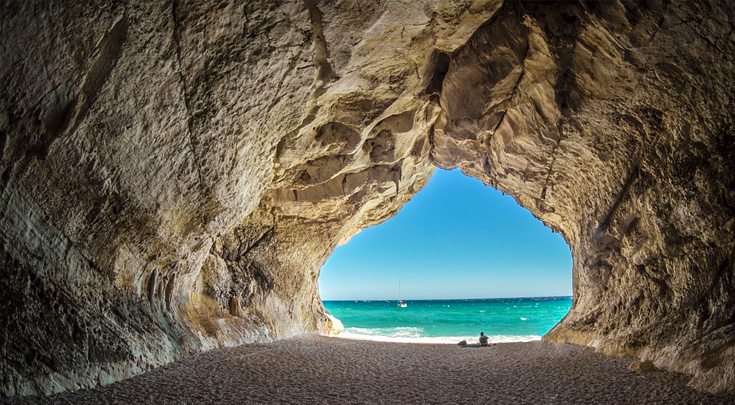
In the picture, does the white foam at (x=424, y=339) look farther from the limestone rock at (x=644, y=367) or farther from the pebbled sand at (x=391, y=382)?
the limestone rock at (x=644, y=367)

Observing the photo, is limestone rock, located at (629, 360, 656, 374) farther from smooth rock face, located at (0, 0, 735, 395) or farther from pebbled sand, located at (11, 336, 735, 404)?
smooth rock face, located at (0, 0, 735, 395)

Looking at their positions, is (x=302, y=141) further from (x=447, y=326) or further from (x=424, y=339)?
(x=447, y=326)

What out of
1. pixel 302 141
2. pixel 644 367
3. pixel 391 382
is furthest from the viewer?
pixel 302 141

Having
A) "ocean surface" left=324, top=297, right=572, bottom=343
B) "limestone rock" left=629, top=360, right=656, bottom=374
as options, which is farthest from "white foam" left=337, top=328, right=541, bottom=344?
"limestone rock" left=629, top=360, right=656, bottom=374

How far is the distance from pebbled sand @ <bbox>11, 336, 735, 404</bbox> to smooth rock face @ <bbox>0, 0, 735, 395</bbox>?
1.73ft

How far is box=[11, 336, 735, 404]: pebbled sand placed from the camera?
5.41 meters

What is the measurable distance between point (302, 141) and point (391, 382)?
6452mm

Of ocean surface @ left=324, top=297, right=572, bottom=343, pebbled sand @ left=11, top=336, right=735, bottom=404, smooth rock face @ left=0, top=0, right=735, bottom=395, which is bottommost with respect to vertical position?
ocean surface @ left=324, top=297, right=572, bottom=343

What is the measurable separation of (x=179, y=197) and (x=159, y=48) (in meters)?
3.04

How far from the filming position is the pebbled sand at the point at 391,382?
17.7 ft

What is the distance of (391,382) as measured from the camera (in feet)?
22.1

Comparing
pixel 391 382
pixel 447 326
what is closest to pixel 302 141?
pixel 391 382

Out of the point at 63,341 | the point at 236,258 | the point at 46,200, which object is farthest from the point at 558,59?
the point at 236,258

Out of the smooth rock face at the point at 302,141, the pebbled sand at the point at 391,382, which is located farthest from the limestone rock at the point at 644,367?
the smooth rock face at the point at 302,141
